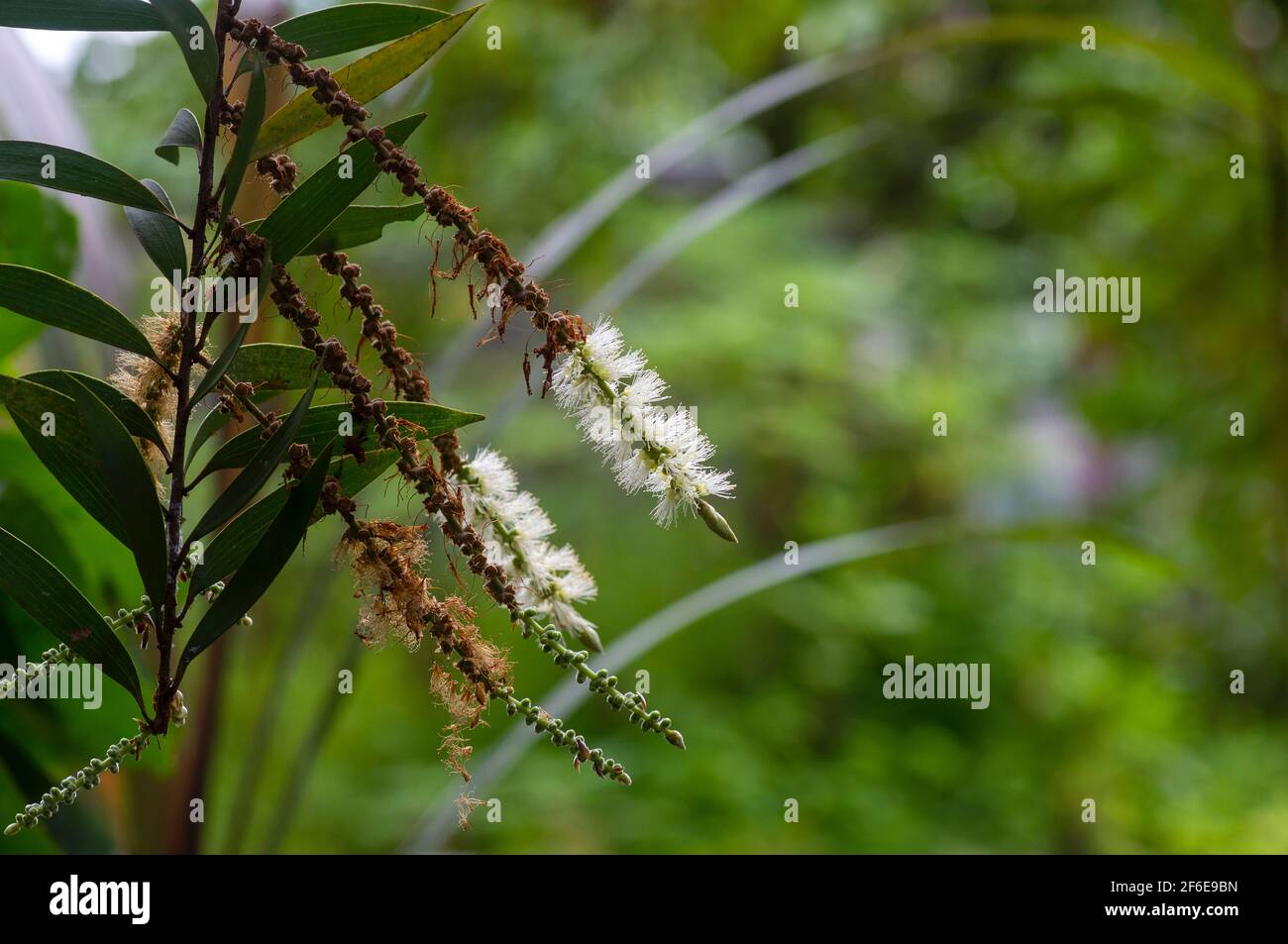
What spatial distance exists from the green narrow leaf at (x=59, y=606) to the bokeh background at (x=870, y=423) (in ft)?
2.76

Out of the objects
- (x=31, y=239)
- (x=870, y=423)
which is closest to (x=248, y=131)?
(x=31, y=239)

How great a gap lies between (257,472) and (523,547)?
0.21 feet

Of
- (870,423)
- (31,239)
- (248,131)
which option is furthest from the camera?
(870,423)

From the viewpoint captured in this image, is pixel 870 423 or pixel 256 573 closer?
pixel 256 573

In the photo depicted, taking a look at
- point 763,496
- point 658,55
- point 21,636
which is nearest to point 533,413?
point 763,496

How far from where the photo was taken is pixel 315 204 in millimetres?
230

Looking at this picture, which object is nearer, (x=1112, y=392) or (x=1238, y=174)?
(x=1238, y=174)

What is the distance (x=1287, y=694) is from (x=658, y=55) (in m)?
1.59

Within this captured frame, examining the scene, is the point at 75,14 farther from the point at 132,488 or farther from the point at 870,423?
the point at 870,423

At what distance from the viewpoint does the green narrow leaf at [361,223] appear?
9.7 inches

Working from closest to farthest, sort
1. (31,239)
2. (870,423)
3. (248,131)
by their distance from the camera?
(248,131)
(31,239)
(870,423)

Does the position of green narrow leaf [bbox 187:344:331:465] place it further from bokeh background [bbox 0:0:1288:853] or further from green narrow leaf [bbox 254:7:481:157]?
bokeh background [bbox 0:0:1288:853]
